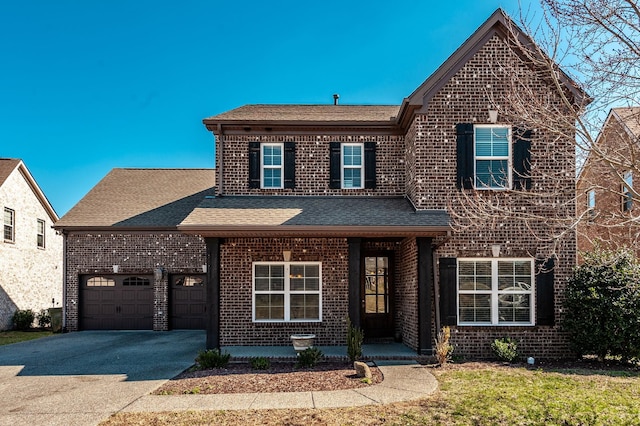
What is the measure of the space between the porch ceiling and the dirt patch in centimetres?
286

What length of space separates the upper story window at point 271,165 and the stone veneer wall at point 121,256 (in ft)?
17.0

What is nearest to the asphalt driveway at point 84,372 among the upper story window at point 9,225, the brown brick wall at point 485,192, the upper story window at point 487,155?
the upper story window at point 9,225

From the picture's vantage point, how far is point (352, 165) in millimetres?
13156

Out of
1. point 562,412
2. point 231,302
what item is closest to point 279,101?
point 231,302

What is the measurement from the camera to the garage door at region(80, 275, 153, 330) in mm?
17219

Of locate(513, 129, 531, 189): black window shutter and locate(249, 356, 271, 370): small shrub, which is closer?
locate(249, 356, 271, 370): small shrub

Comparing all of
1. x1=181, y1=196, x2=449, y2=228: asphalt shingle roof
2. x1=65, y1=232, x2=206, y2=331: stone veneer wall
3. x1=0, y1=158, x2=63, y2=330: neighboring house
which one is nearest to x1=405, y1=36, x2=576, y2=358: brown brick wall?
x1=181, y1=196, x2=449, y2=228: asphalt shingle roof

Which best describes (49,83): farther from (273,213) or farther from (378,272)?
(378,272)

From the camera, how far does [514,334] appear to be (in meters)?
11.0

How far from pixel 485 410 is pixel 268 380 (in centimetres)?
393

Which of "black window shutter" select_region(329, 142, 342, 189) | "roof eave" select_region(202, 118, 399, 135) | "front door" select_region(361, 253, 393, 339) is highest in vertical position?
"roof eave" select_region(202, 118, 399, 135)

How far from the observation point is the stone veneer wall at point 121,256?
1706 cm

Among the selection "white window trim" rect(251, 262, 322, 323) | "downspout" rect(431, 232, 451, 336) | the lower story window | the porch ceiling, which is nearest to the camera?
the porch ceiling

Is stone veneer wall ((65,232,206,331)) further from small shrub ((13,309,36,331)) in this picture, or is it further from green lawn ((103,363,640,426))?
green lawn ((103,363,640,426))
